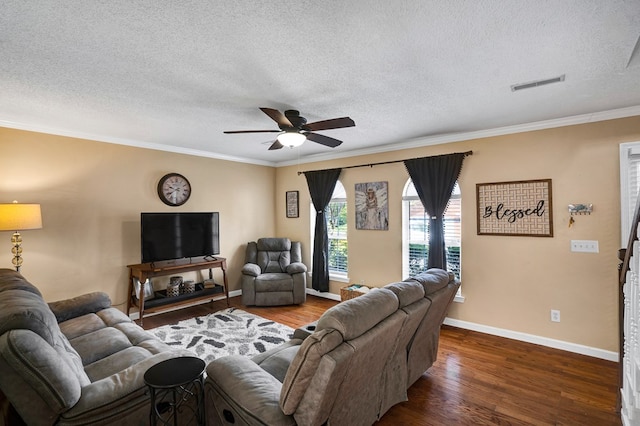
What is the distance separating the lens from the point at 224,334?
385 centimetres

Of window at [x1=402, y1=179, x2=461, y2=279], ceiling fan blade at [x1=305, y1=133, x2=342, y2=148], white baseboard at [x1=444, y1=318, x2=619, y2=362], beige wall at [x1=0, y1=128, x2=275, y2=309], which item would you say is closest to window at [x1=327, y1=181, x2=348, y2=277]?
window at [x1=402, y1=179, x2=461, y2=279]

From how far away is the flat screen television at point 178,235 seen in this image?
4.26 metres

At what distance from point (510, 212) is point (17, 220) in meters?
5.52

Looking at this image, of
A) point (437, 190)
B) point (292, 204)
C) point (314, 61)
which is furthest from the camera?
point (292, 204)

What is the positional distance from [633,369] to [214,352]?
11.3 feet

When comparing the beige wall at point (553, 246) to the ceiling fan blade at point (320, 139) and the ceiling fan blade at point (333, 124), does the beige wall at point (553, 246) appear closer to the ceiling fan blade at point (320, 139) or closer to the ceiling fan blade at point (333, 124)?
the ceiling fan blade at point (320, 139)

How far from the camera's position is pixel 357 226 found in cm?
517

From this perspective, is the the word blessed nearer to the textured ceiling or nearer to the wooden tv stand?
the textured ceiling

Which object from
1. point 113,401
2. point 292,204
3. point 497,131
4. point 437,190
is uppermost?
point 497,131

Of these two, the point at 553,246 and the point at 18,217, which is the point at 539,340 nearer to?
the point at 553,246

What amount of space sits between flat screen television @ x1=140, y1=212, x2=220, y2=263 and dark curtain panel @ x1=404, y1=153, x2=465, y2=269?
132 inches

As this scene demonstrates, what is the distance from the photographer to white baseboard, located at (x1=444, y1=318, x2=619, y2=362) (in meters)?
3.23

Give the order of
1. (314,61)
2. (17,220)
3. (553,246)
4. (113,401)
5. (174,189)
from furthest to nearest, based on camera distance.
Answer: (174,189), (553,246), (17,220), (314,61), (113,401)

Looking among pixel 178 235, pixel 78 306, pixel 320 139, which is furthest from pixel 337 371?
pixel 178 235
